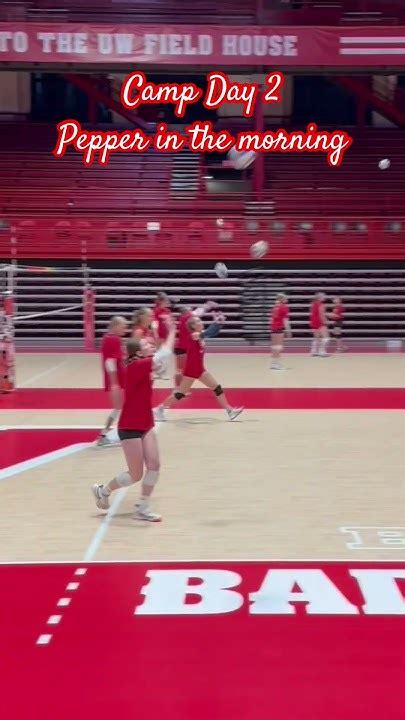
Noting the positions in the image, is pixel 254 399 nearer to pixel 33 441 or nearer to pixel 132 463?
pixel 33 441

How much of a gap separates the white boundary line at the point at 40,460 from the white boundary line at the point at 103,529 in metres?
1.52

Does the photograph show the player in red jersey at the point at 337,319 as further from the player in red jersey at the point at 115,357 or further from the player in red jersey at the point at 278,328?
the player in red jersey at the point at 115,357

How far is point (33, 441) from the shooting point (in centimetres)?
1290

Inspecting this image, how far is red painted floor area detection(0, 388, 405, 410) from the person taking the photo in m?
16.3

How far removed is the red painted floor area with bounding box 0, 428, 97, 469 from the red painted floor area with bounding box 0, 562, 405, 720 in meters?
4.89

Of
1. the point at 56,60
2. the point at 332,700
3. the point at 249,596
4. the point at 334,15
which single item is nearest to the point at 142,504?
the point at 249,596

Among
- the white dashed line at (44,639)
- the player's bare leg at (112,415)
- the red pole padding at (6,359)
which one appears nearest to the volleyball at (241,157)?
the red pole padding at (6,359)

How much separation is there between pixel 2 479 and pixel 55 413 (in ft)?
16.7

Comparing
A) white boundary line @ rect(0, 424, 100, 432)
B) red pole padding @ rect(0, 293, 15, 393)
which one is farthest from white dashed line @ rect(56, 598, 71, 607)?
red pole padding @ rect(0, 293, 15, 393)

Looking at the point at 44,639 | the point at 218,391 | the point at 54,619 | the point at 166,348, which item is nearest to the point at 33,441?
the point at 218,391

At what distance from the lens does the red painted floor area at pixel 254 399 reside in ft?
53.6

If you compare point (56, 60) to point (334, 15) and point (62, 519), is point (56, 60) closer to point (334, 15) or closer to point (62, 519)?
point (334, 15)

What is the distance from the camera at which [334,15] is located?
33.8 m

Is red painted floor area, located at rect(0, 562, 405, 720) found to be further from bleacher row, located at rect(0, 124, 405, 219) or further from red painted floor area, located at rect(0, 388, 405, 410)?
bleacher row, located at rect(0, 124, 405, 219)
